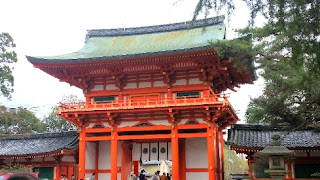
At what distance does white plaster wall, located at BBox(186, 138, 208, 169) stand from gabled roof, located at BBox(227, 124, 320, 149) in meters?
1.50

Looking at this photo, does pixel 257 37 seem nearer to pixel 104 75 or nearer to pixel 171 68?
pixel 171 68

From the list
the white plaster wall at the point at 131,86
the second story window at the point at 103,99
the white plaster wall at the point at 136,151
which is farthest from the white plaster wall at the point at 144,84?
the white plaster wall at the point at 136,151

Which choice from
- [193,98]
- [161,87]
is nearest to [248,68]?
[193,98]

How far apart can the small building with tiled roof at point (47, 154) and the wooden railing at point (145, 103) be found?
9.41ft

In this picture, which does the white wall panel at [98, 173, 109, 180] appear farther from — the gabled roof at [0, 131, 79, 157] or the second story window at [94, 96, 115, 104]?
the second story window at [94, 96, 115, 104]

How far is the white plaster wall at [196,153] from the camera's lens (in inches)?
720

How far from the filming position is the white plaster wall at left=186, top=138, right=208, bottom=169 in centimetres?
1828

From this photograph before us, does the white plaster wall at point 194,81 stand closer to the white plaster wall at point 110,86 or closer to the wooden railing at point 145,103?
the wooden railing at point 145,103

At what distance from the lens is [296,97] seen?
1207 centimetres

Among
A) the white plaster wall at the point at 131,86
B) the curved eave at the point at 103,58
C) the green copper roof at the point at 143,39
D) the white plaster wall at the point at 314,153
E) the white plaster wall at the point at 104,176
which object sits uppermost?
the green copper roof at the point at 143,39

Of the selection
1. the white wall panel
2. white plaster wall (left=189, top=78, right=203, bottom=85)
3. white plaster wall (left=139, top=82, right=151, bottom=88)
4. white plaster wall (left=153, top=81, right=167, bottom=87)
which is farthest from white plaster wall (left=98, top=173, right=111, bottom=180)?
white plaster wall (left=189, top=78, right=203, bottom=85)

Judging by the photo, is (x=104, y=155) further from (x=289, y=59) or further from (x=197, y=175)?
(x=289, y=59)

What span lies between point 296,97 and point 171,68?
23.1 ft

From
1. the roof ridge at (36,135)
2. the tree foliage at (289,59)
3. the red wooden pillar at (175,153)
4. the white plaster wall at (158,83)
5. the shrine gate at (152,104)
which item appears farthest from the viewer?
the roof ridge at (36,135)
